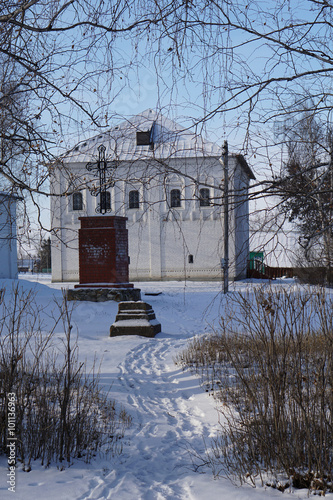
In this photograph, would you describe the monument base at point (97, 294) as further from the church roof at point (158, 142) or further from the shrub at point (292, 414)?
the church roof at point (158, 142)

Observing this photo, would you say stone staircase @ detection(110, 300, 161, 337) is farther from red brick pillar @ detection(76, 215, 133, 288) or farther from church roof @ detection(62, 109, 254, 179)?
church roof @ detection(62, 109, 254, 179)

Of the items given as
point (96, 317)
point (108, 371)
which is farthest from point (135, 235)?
point (108, 371)

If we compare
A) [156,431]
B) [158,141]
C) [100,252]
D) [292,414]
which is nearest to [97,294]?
[100,252]

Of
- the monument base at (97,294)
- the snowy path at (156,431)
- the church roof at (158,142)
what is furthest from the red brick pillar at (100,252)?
the church roof at (158,142)

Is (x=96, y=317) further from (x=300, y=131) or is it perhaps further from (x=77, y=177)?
(x=300, y=131)

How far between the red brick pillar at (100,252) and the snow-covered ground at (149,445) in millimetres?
6132

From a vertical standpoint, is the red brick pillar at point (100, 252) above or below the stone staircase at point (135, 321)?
above

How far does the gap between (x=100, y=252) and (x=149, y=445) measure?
1210 cm

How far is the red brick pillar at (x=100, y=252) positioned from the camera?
54.9 feet

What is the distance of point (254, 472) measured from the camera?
401 centimetres

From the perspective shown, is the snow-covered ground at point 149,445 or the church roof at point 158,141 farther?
the snow-covered ground at point 149,445

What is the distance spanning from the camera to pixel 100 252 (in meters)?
16.8

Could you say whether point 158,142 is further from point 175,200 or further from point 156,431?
point 156,431

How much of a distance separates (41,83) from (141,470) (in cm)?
362
